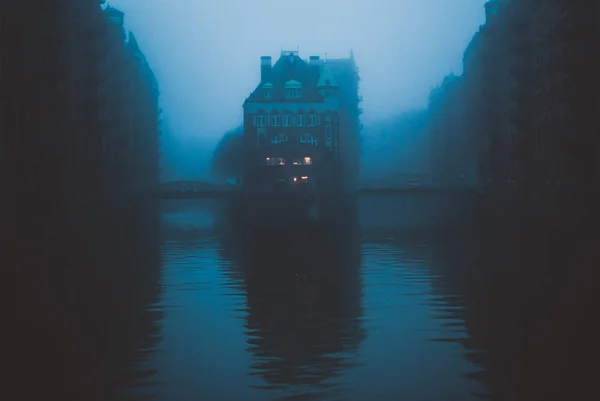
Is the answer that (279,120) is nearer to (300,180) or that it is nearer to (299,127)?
(299,127)

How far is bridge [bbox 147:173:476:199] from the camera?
10112 cm

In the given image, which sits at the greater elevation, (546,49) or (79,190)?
(546,49)

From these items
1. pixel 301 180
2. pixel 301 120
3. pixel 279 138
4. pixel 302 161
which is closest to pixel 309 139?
pixel 301 120

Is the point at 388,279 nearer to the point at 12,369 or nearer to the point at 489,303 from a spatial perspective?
the point at 489,303

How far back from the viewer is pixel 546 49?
69125 mm

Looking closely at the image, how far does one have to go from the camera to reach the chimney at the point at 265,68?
388 ft

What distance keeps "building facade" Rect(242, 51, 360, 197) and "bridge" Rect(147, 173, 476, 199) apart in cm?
335

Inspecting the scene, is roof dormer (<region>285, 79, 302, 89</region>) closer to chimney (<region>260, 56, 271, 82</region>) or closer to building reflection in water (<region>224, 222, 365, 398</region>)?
chimney (<region>260, 56, 271, 82</region>)

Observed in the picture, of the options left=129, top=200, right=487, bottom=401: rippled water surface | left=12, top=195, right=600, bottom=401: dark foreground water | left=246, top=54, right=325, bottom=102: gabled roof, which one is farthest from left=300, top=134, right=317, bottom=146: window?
left=129, top=200, right=487, bottom=401: rippled water surface

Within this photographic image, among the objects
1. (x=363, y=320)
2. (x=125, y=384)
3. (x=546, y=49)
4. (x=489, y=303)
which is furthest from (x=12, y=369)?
(x=546, y=49)

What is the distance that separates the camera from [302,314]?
14.7 m

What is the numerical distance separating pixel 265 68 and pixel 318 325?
349 feet

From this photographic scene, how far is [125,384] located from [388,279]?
35.5ft

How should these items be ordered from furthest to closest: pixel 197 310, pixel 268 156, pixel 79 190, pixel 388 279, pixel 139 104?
pixel 139 104 → pixel 268 156 → pixel 79 190 → pixel 388 279 → pixel 197 310
